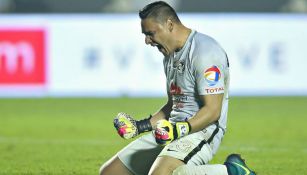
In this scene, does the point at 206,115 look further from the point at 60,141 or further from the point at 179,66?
the point at 60,141

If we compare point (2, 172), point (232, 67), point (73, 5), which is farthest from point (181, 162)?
point (73, 5)

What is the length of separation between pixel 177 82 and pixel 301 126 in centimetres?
627

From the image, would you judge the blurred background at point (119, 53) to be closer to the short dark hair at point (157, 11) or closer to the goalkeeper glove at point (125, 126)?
the goalkeeper glove at point (125, 126)

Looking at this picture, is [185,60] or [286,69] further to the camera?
[286,69]

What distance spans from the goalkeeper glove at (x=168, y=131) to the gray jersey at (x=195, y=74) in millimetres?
358

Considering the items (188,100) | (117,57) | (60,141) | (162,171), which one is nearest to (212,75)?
(188,100)

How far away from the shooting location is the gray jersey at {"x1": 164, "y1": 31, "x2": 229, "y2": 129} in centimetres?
687

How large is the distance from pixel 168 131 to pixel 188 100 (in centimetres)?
66

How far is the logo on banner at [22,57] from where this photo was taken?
17217 millimetres

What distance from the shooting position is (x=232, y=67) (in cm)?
1739

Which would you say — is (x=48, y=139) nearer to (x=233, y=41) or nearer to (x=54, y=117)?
(x=54, y=117)

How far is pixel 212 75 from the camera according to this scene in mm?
6840

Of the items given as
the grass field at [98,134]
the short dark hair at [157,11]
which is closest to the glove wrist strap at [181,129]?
the short dark hair at [157,11]

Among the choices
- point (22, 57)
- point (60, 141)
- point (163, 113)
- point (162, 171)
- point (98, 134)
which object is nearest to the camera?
point (162, 171)
